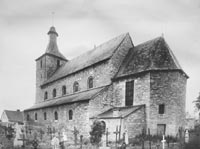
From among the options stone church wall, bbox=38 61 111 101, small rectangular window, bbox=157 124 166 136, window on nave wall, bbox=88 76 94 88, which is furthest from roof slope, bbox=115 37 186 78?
small rectangular window, bbox=157 124 166 136

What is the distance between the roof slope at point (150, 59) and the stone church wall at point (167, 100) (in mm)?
814

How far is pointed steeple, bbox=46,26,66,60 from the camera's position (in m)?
40.4

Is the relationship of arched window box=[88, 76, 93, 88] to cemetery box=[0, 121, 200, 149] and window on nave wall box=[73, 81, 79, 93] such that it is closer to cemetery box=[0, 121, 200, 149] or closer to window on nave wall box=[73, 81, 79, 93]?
window on nave wall box=[73, 81, 79, 93]

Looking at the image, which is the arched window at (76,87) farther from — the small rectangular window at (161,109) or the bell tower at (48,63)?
the small rectangular window at (161,109)

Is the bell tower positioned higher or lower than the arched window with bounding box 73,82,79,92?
higher

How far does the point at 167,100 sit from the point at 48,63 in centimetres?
2308

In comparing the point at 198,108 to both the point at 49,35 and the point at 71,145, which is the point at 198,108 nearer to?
the point at 71,145

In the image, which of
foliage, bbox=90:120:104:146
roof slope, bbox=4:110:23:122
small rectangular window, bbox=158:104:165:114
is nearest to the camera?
foliage, bbox=90:120:104:146

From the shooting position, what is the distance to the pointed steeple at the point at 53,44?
1590 inches

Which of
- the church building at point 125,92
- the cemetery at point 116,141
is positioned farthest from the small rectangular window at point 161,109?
the cemetery at point 116,141

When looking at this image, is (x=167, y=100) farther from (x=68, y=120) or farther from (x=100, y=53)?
(x=68, y=120)

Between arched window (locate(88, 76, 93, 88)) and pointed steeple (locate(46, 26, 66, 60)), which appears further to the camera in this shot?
pointed steeple (locate(46, 26, 66, 60))

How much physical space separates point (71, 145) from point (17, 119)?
39125mm

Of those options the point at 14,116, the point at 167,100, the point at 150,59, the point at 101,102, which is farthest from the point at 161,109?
the point at 14,116
